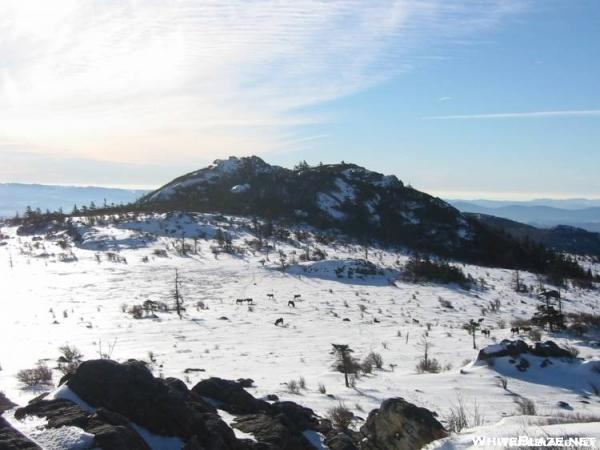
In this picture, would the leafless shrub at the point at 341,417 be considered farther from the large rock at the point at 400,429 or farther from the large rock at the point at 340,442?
the large rock at the point at 400,429

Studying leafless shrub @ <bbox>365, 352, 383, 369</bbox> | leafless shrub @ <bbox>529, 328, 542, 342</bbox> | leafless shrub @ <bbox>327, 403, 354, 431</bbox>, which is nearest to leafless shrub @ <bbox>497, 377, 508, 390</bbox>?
leafless shrub @ <bbox>365, 352, 383, 369</bbox>

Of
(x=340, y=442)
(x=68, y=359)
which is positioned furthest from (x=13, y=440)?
(x=68, y=359)

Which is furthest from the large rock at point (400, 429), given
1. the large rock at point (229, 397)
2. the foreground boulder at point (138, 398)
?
the foreground boulder at point (138, 398)

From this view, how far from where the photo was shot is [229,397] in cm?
771

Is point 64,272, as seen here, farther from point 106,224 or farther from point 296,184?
point 296,184

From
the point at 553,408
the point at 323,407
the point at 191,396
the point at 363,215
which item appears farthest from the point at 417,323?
the point at 363,215

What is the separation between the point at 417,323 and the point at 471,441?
16.0m

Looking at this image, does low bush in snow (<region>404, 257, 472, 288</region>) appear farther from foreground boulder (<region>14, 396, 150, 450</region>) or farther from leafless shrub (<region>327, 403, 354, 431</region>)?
foreground boulder (<region>14, 396, 150, 450</region>)

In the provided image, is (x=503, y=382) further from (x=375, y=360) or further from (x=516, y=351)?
(x=375, y=360)

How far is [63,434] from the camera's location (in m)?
4.41

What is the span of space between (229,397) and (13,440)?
3.92 metres

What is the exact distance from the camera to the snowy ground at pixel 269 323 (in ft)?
34.9

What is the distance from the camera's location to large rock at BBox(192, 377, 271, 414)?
7.51 m

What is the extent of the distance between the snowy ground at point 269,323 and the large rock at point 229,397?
151 centimetres
